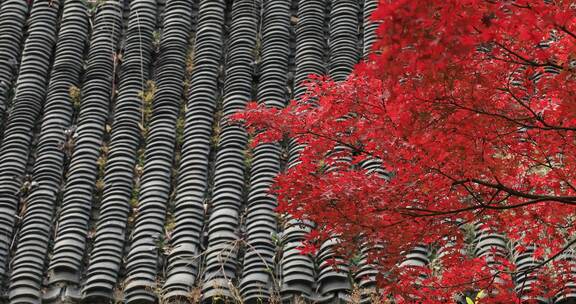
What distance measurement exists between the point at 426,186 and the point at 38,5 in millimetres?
7495

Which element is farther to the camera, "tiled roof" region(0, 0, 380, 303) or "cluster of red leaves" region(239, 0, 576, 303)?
"tiled roof" region(0, 0, 380, 303)

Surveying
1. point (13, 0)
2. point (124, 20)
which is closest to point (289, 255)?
point (124, 20)

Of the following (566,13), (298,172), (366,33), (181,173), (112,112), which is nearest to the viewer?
(566,13)

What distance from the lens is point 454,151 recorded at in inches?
Answer: 301

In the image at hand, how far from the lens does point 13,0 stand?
1398 centimetres

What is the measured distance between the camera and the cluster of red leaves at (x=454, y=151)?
753 centimetres

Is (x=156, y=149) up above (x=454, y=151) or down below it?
above

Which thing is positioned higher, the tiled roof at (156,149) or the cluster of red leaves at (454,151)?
the tiled roof at (156,149)

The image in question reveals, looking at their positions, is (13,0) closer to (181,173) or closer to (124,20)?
(124,20)

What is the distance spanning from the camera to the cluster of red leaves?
7.53m

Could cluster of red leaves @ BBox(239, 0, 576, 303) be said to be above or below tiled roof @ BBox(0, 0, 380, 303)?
below

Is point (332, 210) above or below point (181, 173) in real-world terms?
below

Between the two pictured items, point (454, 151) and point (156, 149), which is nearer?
point (454, 151)

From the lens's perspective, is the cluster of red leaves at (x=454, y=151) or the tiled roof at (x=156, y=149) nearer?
the cluster of red leaves at (x=454, y=151)
